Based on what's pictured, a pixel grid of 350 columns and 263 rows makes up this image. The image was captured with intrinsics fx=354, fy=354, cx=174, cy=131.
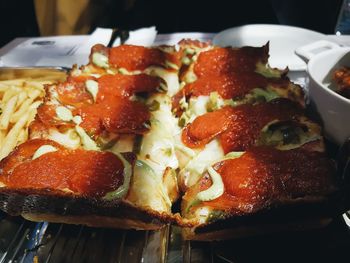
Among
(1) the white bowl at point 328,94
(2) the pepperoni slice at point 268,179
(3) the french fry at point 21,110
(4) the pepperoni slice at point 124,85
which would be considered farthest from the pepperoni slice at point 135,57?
(2) the pepperoni slice at point 268,179

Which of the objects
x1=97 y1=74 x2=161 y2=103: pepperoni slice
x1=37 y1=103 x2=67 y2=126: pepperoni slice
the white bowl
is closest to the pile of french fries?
x1=37 y1=103 x2=67 y2=126: pepperoni slice

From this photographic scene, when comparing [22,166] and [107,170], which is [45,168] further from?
[107,170]

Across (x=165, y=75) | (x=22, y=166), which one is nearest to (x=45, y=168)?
(x=22, y=166)

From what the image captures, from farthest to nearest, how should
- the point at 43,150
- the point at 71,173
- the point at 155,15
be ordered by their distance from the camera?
the point at 155,15, the point at 43,150, the point at 71,173

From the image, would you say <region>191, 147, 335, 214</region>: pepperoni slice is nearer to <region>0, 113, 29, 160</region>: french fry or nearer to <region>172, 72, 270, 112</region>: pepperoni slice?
<region>172, 72, 270, 112</region>: pepperoni slice

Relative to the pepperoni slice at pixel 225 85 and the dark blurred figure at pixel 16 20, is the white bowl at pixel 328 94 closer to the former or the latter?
the pepperoni slice at pixel 225 85

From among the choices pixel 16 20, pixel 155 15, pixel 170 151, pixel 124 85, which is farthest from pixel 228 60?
pixel 16 20

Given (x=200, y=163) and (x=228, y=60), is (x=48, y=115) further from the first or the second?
(x=228, y=60)
